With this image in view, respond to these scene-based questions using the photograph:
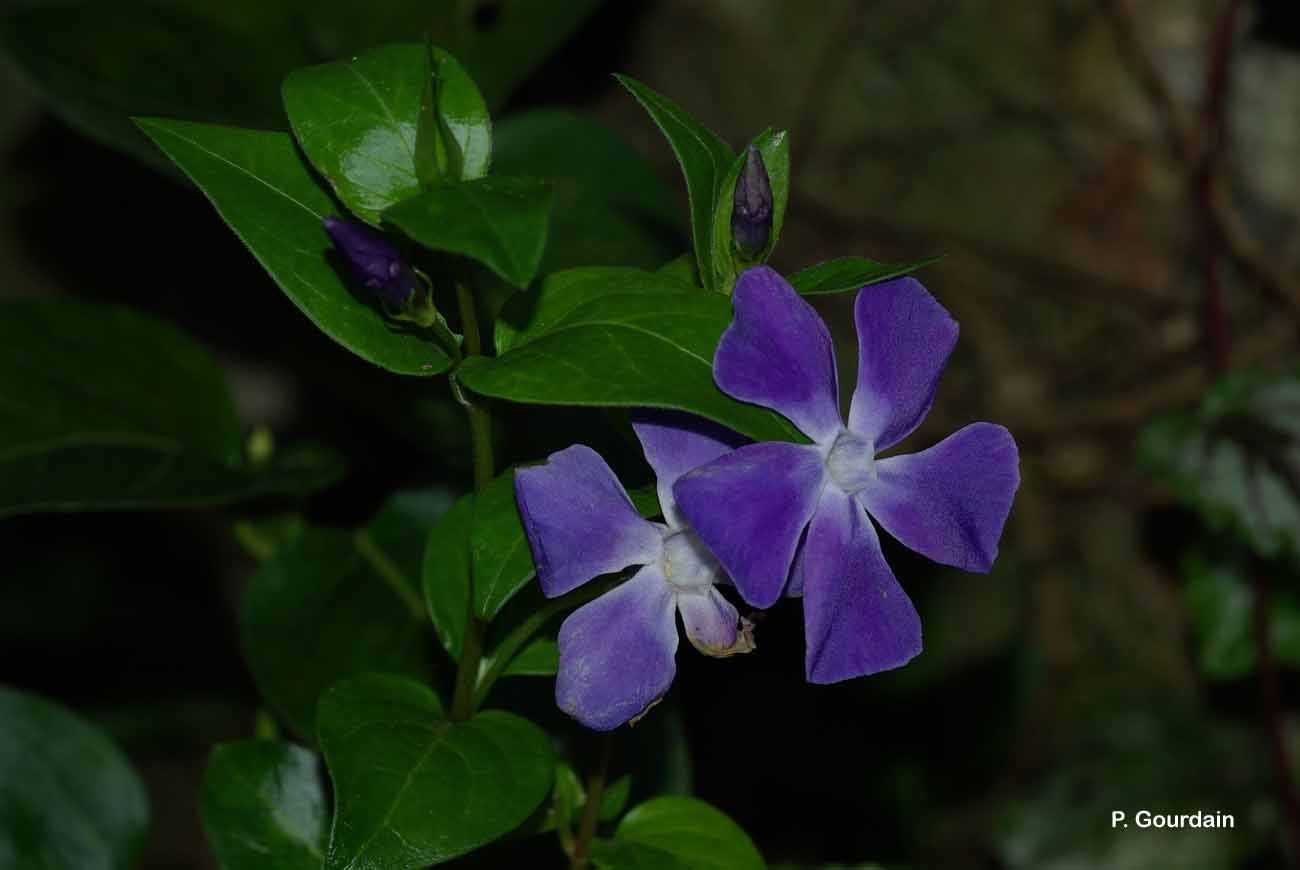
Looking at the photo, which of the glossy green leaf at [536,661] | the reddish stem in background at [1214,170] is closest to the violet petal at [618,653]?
the glossy green leaf at [536,661]

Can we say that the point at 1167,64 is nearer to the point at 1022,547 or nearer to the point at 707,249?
the point at 1022,547

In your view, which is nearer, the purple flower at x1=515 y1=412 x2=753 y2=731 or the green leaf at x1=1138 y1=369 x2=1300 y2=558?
the purple flower at x1=515 y1=412 x2=753 y2=731

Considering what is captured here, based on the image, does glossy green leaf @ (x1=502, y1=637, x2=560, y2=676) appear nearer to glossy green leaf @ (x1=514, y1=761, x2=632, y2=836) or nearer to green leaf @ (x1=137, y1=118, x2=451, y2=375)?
glossy green leaf @ (x1=514, y1=761, x2=632, y2=836)

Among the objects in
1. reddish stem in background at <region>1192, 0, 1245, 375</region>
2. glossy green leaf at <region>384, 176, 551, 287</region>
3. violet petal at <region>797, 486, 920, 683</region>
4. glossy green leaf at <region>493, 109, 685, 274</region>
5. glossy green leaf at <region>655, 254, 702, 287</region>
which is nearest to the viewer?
glossy green leaf at <region>384, 176, 551, 287</region>

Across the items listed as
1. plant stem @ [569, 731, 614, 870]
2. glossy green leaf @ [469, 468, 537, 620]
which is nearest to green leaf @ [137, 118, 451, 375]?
glossy green leaf @ [469, 468, 537, 620]

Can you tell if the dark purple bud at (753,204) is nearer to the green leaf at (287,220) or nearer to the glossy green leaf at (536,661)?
the green leaf at (287,220)
